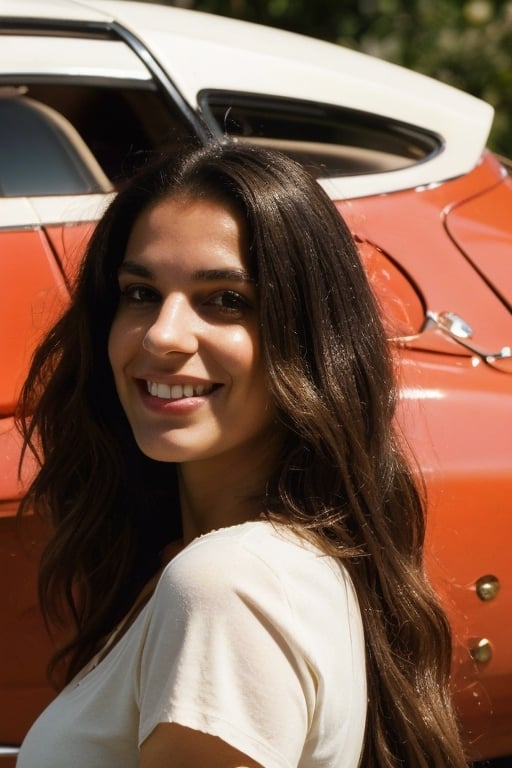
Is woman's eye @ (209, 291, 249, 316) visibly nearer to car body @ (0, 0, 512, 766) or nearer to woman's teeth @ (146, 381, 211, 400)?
woman's teeth @ (146, 381, 211, 400)

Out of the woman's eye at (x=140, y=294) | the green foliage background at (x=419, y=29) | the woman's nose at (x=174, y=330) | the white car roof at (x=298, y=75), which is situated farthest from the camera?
the green foliage background at (x=419, y=29)

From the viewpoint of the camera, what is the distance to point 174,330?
1.68 m

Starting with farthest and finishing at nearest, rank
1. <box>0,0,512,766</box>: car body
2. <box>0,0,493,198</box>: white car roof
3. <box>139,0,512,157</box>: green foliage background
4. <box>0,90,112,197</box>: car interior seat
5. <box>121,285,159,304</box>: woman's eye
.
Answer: <box>139,0,512,157</box>: green foliage background, <box>0,0,493,198</box>: white car roof, <box>0,90,112,197</box>: car interior seat, <box>0,0,512,766</box>: car body, <box>121,285,159,304</box>: woman's eye

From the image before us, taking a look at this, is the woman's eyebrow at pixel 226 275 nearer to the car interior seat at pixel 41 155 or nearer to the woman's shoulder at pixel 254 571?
the woman's shoulder at pixel 254 571

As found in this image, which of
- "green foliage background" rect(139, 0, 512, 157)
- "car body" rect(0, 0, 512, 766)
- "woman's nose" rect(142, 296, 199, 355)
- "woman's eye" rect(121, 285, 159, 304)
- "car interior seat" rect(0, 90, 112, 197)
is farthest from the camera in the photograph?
"green foliage background" rect(139, 0, 512, 157)

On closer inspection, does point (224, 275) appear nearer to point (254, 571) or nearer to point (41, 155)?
point (254, 571)

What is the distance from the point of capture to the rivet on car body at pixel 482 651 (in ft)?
7.34

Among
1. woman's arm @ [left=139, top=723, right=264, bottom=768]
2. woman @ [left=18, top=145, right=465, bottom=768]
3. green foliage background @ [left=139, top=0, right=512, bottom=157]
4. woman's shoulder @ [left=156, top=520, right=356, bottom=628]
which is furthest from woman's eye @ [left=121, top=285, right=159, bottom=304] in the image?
green foliage background @ [left=139, top=0, right=512, bottom=157]

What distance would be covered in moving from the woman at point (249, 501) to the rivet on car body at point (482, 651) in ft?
1.19

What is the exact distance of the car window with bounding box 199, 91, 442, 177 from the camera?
2713 mm

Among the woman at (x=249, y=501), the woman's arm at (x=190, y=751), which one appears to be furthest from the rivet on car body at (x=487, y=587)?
the woman's arm at (x=190, y=751)

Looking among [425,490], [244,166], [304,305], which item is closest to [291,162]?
[244,166]

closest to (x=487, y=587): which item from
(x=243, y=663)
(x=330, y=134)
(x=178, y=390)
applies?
(x=178, y=390)

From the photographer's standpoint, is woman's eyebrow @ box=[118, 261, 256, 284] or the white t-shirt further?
woman's eyebrow @ box=[118, 261, 256, 284]
